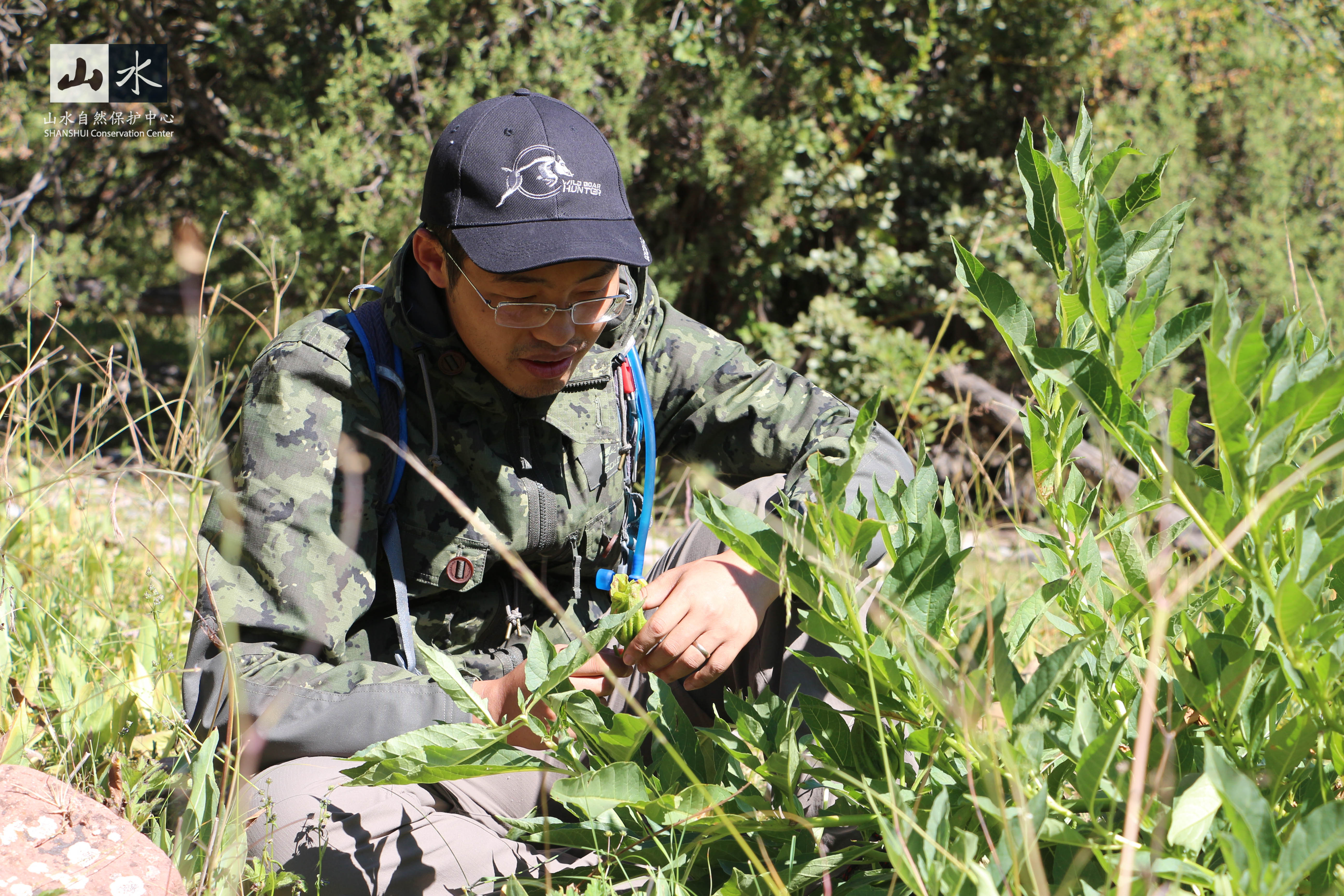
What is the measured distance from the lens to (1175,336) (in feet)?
3.57

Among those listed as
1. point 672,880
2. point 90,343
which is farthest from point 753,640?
point 90,343

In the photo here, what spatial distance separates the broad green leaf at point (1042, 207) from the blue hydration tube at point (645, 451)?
45.9 inches

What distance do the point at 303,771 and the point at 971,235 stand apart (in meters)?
4.15

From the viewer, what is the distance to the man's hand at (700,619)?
161 centimetres

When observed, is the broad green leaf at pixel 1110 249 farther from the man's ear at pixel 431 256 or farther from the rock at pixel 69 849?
the rock at pixel 69 849

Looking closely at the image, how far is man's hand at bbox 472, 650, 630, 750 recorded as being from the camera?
1594 mm

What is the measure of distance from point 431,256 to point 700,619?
88cm

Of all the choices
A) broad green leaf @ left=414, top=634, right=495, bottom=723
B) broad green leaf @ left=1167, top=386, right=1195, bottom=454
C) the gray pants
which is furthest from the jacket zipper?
broad green leaf @ left=1167, top=386, right=1195, bottom=454

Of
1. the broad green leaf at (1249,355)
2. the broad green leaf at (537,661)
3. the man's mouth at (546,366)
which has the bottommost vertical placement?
the broad green leaf at (537,661)

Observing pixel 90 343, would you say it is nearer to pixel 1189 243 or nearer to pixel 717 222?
pixel 717 222

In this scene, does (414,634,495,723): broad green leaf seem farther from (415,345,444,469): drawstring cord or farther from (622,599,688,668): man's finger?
(415,345,444,469): drawstring cord

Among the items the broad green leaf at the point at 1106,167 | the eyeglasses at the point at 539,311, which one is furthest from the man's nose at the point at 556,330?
the broad green leaf at the point at 1106,167

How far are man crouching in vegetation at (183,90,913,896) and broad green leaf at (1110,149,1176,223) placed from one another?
0.59m

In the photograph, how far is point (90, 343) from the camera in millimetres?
6078
